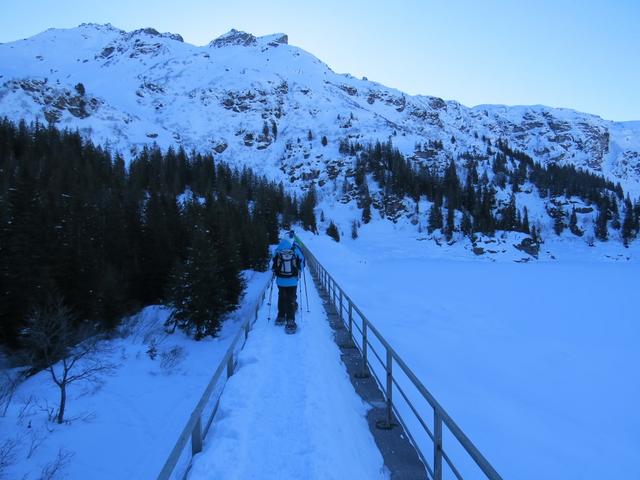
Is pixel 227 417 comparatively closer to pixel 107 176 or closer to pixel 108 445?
pixel 108 445

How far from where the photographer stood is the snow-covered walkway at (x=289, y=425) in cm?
423

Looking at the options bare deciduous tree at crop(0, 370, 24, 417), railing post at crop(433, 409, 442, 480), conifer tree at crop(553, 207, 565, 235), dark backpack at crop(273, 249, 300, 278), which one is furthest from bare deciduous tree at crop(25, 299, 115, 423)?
conifer tree at crop(553, 207, 565, 235)

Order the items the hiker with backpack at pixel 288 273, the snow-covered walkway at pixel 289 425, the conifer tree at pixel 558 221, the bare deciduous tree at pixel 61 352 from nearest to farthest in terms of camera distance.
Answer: the snow-covered walkway at pixel 289 425 → the hiker with backpack at pixel 288 273 → the bare deciduous tree at pixel 61 352 → the conifer tree at pixel 558 221

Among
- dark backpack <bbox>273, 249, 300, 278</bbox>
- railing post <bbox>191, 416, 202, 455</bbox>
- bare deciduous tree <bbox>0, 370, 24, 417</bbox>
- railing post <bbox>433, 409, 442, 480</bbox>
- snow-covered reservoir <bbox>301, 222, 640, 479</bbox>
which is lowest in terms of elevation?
bare deciduous tree <bbox>0, 370, 24, 417</bbox>

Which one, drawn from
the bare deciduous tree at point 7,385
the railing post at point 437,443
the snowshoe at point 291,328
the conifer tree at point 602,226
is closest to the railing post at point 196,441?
the railing post at point 437,443

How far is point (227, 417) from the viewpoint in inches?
205

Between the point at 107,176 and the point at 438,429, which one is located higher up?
the point at 107,176

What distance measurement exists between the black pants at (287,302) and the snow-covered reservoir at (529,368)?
4564 millimetres

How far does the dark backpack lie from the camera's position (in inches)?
393

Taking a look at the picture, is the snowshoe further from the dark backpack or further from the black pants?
the dark backpack

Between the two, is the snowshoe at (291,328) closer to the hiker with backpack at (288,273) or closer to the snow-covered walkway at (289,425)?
the hiker with backpack at (288,273)

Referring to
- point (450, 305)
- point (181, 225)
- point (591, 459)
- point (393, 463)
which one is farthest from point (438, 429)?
point (181, 225)

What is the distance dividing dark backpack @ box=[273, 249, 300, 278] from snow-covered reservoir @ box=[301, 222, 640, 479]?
17.0 feet

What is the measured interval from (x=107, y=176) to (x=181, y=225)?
3938cm
